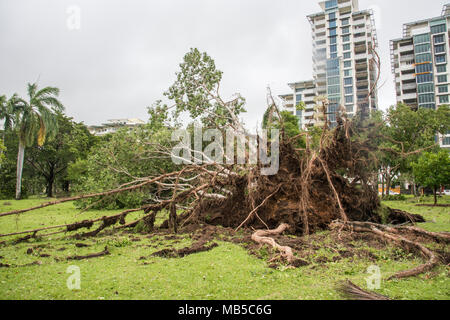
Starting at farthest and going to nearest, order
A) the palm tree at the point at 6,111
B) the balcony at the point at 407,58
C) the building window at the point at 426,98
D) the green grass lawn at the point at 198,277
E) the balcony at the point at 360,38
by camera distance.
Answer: the balcony at the point at 360,38
the balcony at the point at 407,58
the building window at the point at 426,98
the palm tree at the point at 6,111
the green grass lawn at the point at 198,277

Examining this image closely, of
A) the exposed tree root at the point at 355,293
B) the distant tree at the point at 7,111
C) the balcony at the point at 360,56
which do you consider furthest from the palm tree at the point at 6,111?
the balcony at the point at 360,56

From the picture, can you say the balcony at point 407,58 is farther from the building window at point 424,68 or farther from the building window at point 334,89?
the building window at point 334,89

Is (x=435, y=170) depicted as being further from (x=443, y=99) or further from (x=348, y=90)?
(x=348, y=90)

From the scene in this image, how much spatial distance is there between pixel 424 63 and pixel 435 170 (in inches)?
2143

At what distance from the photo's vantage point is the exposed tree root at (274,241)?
15.9 feet

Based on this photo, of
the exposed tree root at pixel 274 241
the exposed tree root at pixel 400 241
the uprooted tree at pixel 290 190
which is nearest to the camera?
the exposed tree root at pixel 400 241

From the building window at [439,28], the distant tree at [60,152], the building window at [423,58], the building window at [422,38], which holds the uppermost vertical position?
the building window at [439,28]

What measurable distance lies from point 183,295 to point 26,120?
91.0ft

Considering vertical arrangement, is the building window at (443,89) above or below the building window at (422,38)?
below

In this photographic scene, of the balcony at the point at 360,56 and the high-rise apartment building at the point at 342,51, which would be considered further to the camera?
the balcony at the point at 360,56

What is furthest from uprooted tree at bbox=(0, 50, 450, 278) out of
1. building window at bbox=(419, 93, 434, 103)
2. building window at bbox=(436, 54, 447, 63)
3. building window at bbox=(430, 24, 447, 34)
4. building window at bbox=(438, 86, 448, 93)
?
building window at bbox=(430, 24, 447, 34)
